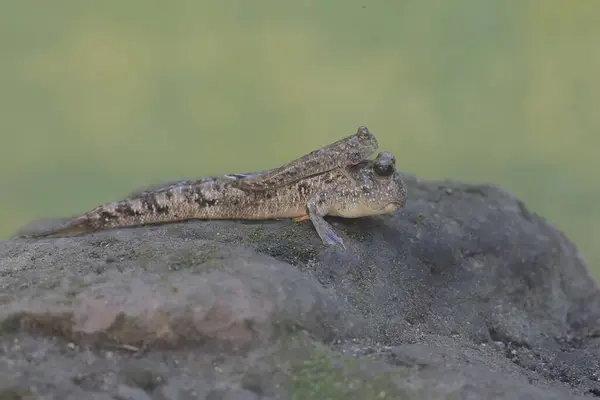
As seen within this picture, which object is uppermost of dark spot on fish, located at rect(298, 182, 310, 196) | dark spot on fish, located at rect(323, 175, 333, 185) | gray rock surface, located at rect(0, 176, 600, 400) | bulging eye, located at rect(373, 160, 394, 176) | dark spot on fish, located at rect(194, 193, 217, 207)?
bulging eye, located at rect(373, 160, 394, 176)

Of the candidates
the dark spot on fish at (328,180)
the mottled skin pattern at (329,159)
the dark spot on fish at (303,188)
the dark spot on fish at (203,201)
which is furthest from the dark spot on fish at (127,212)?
the dark spot on fish at (328,180)

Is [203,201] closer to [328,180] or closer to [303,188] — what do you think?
[303,188]

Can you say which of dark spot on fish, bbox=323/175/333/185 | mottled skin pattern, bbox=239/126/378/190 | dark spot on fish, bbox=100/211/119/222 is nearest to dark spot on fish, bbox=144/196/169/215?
dark spot on fish, bbox=100/211/119/222

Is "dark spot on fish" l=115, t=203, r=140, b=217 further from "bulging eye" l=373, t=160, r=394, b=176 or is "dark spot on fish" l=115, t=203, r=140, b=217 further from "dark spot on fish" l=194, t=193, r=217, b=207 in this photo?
"bulging eye" l=373, t=160, r=394, b=176

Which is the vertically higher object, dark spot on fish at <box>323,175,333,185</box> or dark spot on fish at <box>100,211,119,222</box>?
dark spot on fish at <box>323,175,333,185</box>

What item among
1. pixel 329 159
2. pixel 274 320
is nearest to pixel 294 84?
pixel 329 159

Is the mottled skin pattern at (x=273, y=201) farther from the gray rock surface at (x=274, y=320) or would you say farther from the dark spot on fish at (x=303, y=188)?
the gray rock surface at (x=274, y=320)

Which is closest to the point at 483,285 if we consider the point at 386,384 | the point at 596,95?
the point at 386,384
